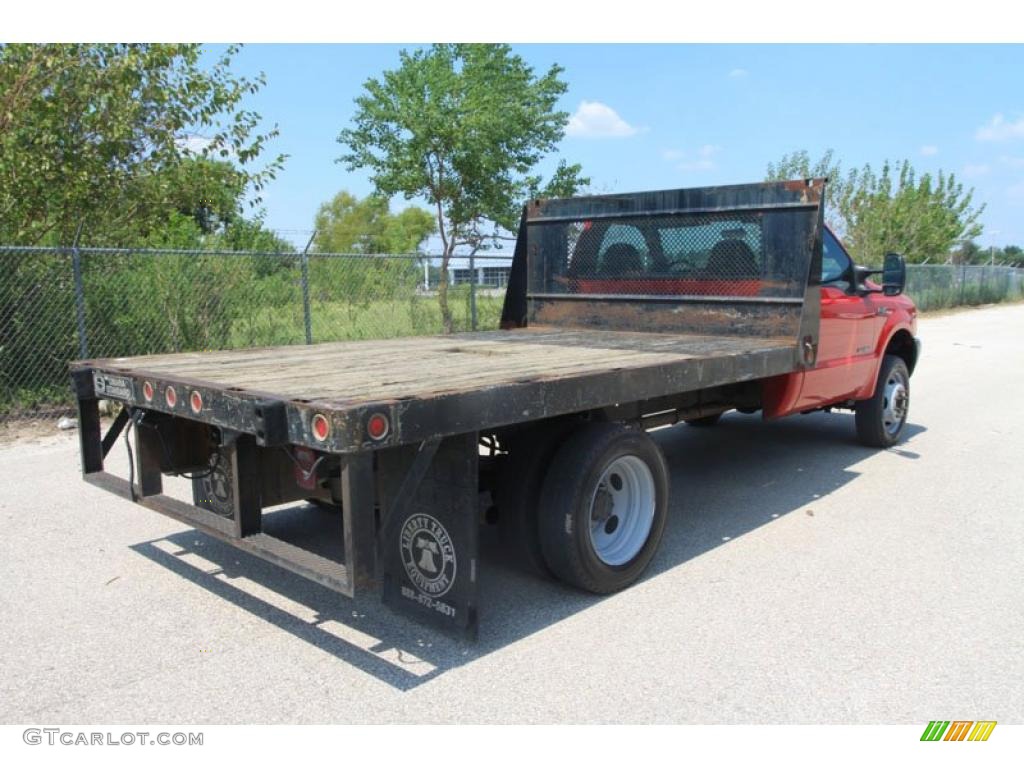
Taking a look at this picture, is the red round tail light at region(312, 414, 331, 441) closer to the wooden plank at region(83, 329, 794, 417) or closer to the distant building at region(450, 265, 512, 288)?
the wooden plank at region(83, 329, 794, 417)

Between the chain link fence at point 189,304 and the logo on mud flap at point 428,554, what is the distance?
669 cm

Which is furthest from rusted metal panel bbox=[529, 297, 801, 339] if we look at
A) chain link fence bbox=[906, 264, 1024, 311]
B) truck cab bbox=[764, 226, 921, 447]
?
chain link fence bbox=[906, 264, 1024, 311]

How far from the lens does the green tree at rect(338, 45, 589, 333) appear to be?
53.9 feet

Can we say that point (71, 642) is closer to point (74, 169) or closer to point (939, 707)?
point (939, 707)

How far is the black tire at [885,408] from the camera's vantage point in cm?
734

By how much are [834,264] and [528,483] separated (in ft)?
12.2

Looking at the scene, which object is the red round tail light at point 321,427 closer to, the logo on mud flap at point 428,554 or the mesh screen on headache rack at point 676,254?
the logo on mud flap at point 428,554

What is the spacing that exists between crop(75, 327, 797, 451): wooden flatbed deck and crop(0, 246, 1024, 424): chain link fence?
1324mm

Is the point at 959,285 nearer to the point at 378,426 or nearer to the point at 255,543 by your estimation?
the point at 255,543

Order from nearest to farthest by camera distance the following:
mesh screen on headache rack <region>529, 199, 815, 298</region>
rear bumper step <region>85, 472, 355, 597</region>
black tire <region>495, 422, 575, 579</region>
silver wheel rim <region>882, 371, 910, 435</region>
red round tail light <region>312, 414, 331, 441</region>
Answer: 1. red round tail light <region>312, 414, 331, 441</region>
2. rear bumper step <region>85, 472, 355, 597</region>
3. black tire <region>495, 422, 575, 579</region>
4. mesh screen on headache rack <region>529, 199, 815, 298</region>
5. silver wheel rim <region>882, 371, 910, 435</region>

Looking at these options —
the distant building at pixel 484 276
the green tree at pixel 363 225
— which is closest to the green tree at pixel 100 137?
the distant building at pixel 484 276

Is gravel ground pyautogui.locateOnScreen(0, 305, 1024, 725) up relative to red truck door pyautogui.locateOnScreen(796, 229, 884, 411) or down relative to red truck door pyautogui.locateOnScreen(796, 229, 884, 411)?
down

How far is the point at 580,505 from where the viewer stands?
401cm

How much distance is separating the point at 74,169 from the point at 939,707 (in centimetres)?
1004
